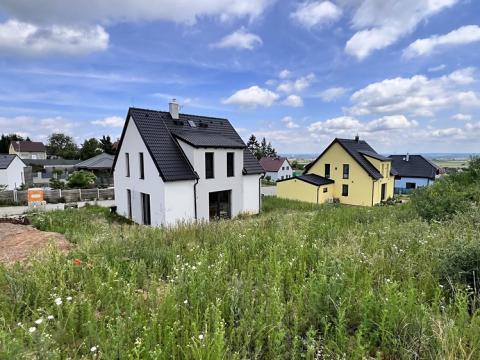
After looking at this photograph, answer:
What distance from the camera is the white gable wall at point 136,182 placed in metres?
14.6

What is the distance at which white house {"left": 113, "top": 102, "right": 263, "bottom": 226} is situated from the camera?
14.7 meters

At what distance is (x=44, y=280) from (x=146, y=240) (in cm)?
220

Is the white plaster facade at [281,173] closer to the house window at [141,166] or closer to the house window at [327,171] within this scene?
the house window at [327,171]

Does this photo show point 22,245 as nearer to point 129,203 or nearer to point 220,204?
point 220,204

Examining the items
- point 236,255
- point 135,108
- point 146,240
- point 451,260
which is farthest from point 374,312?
point 135,108

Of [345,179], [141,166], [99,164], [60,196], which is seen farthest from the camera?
[99,164]

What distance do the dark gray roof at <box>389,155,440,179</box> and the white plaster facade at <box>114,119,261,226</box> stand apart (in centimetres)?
3177

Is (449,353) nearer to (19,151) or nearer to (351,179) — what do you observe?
(351,179)

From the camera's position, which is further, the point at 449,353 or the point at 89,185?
the point at 89,185

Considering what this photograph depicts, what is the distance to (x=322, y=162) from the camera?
33.8 meters

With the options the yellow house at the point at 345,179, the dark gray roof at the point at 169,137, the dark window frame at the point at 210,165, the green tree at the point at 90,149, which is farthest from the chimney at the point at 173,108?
the green tree at the point at 90,149

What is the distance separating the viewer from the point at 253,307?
2.49 meters

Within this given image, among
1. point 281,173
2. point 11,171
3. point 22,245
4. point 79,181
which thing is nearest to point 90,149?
point 11,171

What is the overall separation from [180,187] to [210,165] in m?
2.44
